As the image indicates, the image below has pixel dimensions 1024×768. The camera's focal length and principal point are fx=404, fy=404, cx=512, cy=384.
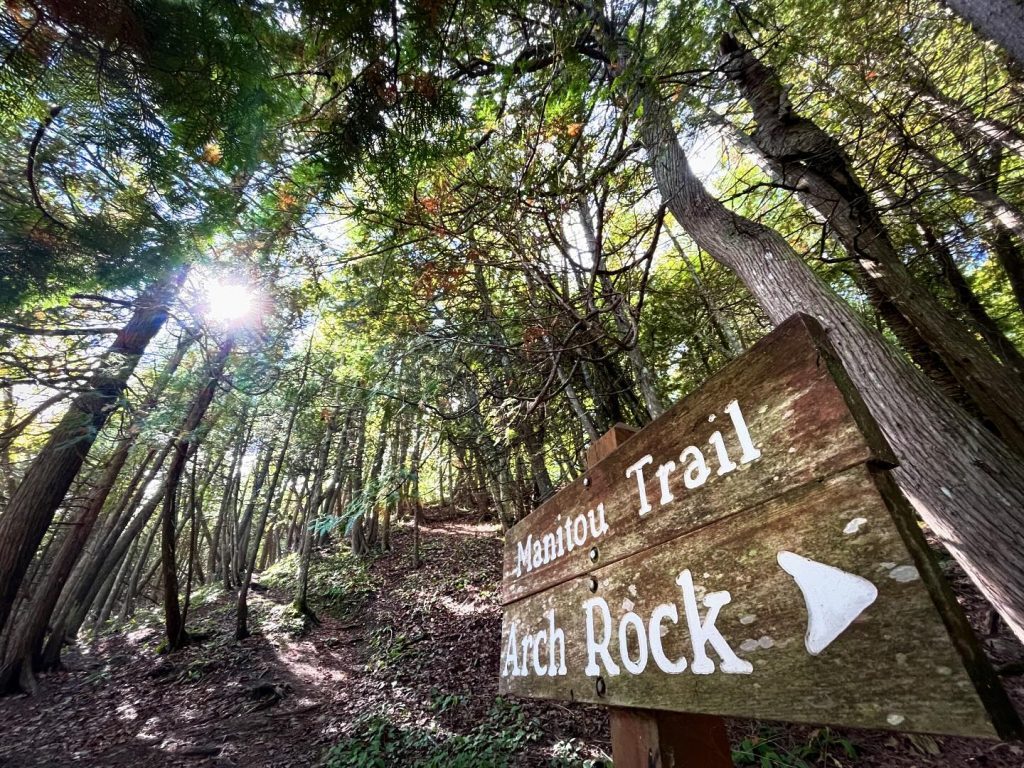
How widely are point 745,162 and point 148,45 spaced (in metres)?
6.70

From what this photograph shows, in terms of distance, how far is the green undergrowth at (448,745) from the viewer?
3631 mm

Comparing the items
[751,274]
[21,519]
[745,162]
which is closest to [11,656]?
[21,519]

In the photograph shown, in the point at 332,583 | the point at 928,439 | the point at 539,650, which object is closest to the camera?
the point at 539,650

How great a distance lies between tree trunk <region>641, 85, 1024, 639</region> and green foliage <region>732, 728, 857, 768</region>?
1879mm

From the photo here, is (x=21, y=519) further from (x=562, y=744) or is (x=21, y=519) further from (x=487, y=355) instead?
(x=562, y=744)

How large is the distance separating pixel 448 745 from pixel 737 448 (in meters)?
4.78

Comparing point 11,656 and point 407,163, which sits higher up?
point 407,163

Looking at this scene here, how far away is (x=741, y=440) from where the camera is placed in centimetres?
89

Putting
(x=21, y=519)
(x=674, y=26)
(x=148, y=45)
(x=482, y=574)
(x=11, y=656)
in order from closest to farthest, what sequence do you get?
(x=148, y=45)
(x=674, y=26)
(x=21, y=519)
(x=11, y=656)
(x=482, y=574)

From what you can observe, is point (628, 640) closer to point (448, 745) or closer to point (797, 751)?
point (797, 751)

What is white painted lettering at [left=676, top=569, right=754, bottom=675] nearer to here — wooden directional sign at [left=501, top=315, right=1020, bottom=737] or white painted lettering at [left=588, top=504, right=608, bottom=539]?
wooden directional sign at [left=501, top=315, right=1020, bottom=737]

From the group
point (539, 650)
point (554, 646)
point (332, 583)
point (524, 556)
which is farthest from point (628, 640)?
point (332, 583)

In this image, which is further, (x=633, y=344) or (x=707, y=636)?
(x=633, y=344)

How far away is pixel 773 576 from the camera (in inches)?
30.1
